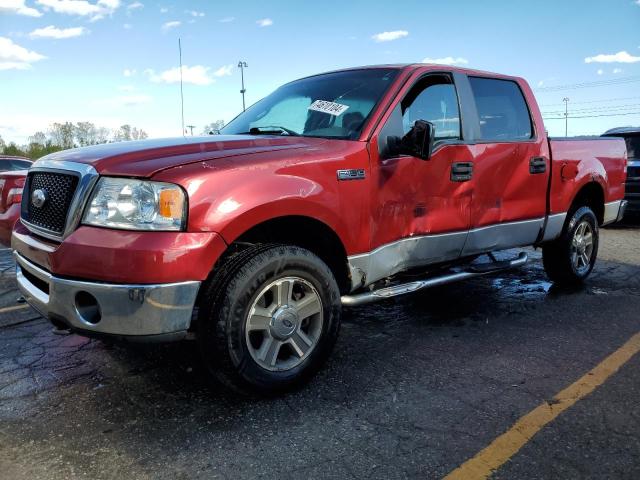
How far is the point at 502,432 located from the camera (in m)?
2.64

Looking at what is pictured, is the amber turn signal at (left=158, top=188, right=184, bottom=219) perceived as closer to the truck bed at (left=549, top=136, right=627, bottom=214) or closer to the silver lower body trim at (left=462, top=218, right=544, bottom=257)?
the silver lower body trim at (left=462, top=218, right=544, bottom=257)

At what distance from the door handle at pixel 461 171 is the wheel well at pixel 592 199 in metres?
1.92

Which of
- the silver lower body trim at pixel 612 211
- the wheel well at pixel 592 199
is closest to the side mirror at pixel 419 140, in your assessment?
the wheel well at pixel 592 199

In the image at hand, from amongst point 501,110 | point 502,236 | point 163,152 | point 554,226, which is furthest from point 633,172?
point 163,152

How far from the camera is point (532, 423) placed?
2.72 metres

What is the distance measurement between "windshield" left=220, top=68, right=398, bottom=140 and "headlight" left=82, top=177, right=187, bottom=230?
1295mm

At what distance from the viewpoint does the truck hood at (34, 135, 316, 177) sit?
8.92 ft

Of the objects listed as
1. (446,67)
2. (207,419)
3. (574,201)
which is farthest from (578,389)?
(574,201)

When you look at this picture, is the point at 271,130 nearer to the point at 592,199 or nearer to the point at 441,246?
the point at 441,246

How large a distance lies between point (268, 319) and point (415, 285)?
3.94 feet

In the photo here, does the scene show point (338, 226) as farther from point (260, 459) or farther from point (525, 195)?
point (525, 195)

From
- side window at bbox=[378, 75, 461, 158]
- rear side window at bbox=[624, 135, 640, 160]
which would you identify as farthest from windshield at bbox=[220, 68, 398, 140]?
rear side window at bbox=[624, 135, 640, 160]

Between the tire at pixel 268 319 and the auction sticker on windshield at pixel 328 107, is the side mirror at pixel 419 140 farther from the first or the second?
the tire at pixel 268 319

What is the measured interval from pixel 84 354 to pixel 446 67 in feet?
10.9
